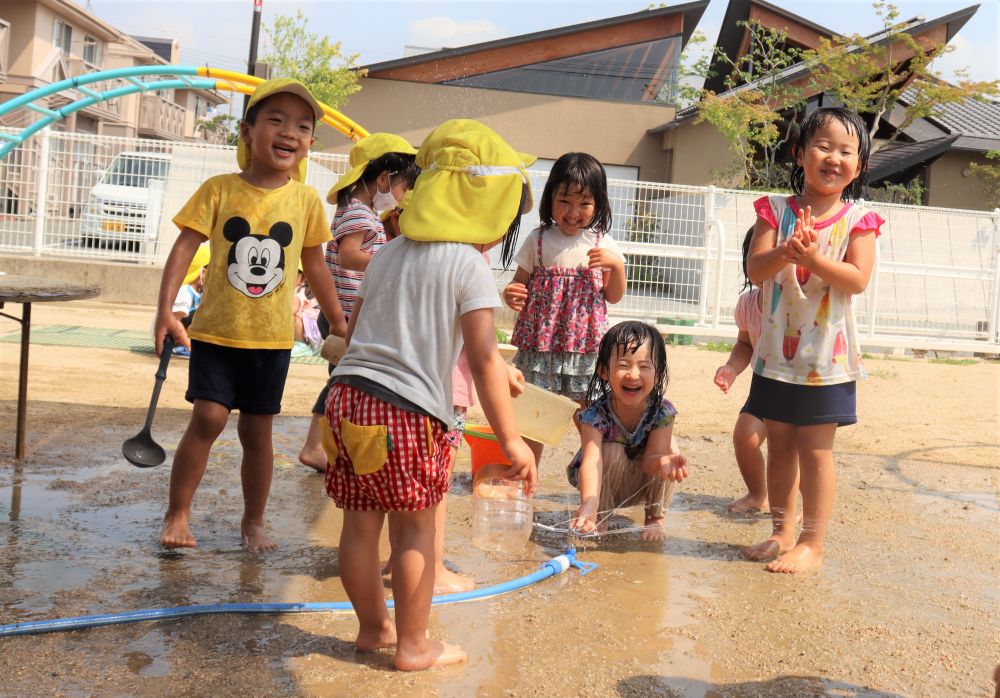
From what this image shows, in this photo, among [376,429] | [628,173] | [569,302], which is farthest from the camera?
[628,173]

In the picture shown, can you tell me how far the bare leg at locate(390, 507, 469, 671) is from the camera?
2.60 metres

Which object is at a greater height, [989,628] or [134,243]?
[134,243]

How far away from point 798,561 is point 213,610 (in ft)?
7.02

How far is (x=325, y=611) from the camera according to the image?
3.02m

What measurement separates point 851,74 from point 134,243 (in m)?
13.0

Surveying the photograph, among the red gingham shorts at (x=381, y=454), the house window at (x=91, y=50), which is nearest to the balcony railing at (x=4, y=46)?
the house window at (x=91, y=50)

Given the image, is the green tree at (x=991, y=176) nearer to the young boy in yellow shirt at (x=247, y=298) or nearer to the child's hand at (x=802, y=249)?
the child's hand at (x=802, y=249)

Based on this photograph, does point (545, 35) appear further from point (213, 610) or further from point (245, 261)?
point (213, 610)

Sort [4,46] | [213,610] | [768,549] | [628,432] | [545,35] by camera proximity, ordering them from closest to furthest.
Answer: [213,610] < [768,549] < [628,432] < [545,35] < [4,46]

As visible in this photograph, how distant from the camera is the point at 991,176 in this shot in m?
19.1

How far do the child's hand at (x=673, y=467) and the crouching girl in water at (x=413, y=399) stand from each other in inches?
49.1

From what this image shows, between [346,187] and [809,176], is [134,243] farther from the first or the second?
[809,176]

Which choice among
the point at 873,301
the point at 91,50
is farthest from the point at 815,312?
the point at 91,50

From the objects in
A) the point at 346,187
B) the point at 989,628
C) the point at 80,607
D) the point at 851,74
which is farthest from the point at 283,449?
the point at 851,74
